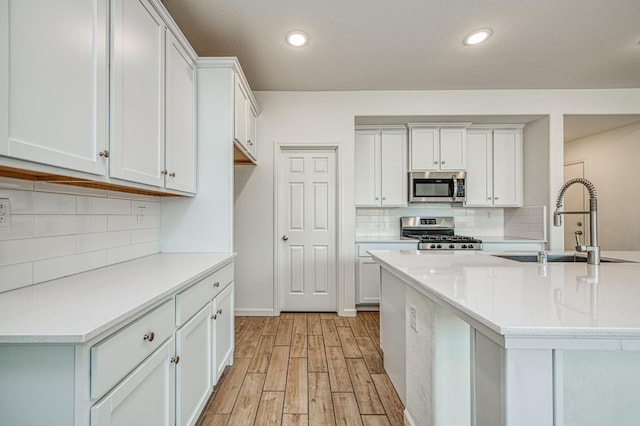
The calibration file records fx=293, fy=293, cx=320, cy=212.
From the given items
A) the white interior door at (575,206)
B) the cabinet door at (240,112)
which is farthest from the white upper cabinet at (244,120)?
the white interior door at (575,206)

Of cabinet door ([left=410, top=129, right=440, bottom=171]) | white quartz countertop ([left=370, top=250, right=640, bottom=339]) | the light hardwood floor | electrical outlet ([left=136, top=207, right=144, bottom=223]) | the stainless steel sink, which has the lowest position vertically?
Answer: the light hardwood floor

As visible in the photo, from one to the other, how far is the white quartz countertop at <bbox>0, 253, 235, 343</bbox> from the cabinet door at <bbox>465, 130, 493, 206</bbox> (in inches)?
135

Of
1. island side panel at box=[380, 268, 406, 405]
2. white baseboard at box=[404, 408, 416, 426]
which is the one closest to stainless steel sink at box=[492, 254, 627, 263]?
island side panel at box=[380, 268, 406, 405]

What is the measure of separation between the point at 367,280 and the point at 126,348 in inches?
111

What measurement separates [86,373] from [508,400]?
3.59 feet

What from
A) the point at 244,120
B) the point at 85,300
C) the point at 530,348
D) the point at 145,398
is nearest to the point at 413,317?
the point at 530,348

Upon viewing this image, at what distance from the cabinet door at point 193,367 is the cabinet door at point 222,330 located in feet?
0.30

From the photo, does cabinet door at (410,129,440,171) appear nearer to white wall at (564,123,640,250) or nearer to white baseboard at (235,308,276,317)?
white baseboard at (235,308,276,317)

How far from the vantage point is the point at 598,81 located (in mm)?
3207

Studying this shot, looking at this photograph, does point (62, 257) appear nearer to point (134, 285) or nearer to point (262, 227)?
point (134, 285)

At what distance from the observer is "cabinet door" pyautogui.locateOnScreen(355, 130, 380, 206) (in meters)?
3.72

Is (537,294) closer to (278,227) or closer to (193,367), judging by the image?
(193,367)

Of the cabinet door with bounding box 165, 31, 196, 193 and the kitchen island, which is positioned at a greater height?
the cabinet door with bounding box 165, 31, 196, 193

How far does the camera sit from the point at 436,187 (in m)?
3.69
